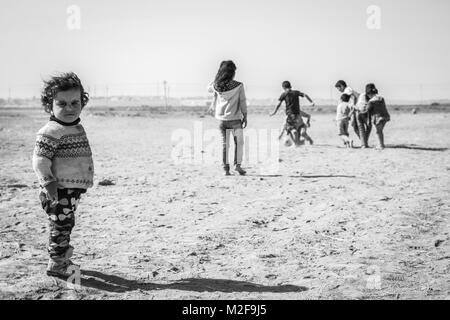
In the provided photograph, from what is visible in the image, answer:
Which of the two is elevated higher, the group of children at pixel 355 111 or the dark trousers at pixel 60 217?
the group of children at pixel 355 111

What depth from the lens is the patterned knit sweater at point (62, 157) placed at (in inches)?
123

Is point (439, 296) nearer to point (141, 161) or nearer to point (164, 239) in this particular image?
point (164, 239)

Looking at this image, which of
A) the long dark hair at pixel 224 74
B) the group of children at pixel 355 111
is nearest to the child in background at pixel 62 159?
the long dark hair at pixel 224 74

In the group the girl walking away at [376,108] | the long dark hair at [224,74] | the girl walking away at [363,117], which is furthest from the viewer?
the girl walking away at [363,117]

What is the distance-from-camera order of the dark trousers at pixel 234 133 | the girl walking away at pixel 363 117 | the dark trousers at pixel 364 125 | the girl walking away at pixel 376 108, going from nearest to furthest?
the dark trousers at pixel 234 133 < the girl walking away at pixel 376 108 < the girl walking away at pixel 363 117 < the dark trousers at pixel 364 125

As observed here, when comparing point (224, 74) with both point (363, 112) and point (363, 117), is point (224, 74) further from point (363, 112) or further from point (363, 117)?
point (363, 117)

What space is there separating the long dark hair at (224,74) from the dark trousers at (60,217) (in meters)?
4.83

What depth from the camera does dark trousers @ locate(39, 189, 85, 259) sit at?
3211mm

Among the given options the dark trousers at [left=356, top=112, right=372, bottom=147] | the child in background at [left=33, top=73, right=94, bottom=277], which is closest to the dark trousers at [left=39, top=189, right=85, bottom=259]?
the child in background at [left=33, top=73, right=94, bottom=277]

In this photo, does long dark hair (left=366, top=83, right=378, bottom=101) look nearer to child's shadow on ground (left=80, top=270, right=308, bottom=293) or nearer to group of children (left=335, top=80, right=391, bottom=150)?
group of children (left=335, top=80, right=391, bottom=150)

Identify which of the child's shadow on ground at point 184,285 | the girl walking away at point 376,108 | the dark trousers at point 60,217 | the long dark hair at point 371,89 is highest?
the long dark hair at point 371,89

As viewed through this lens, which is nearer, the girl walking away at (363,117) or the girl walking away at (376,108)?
the girl walking away at (376,108)

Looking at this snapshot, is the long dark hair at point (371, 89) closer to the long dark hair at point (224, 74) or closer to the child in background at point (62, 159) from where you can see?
the long dark hair at point (224, 74)
